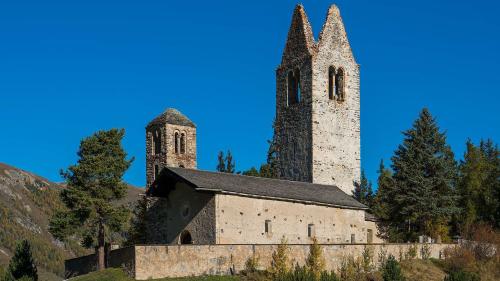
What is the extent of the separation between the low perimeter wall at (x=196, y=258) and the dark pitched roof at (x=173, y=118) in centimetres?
1495

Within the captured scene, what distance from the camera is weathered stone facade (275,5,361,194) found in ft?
180

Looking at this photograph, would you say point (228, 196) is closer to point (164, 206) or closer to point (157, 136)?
point (164, 206)

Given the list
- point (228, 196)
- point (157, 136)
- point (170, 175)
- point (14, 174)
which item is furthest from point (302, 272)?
point (14, 174)

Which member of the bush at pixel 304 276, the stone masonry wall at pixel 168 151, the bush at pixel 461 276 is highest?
the stone masonry wall at pixel 168 151

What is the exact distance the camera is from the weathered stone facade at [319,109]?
5478 cm

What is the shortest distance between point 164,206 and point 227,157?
33.9 metres

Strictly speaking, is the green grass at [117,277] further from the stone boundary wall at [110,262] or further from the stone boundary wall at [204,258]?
the stone boundary wall at [204,258]

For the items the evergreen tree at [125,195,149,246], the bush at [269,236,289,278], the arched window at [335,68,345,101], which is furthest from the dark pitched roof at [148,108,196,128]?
the bush at [269,236,289,278]

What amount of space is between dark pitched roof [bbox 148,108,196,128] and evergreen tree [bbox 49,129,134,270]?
11.8 meters

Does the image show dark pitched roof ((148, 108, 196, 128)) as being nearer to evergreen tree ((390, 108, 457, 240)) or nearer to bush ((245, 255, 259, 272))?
evergreen tree ((390, 108, 457, 240))

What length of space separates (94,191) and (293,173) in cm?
1627

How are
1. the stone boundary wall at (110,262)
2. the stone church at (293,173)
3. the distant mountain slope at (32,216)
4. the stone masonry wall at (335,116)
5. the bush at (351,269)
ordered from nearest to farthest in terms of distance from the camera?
the stone boundary wall at (110,262)
the bush at (351,269)
the stone church at (293,173)
the stone masonry wall at (335,116)
the distant mountain slope at (32,216)

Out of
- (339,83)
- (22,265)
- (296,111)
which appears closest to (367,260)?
(296,111)

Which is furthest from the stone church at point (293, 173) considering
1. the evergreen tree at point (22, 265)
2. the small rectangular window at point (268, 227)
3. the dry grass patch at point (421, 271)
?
the evergreen tree at point (22, 265)
